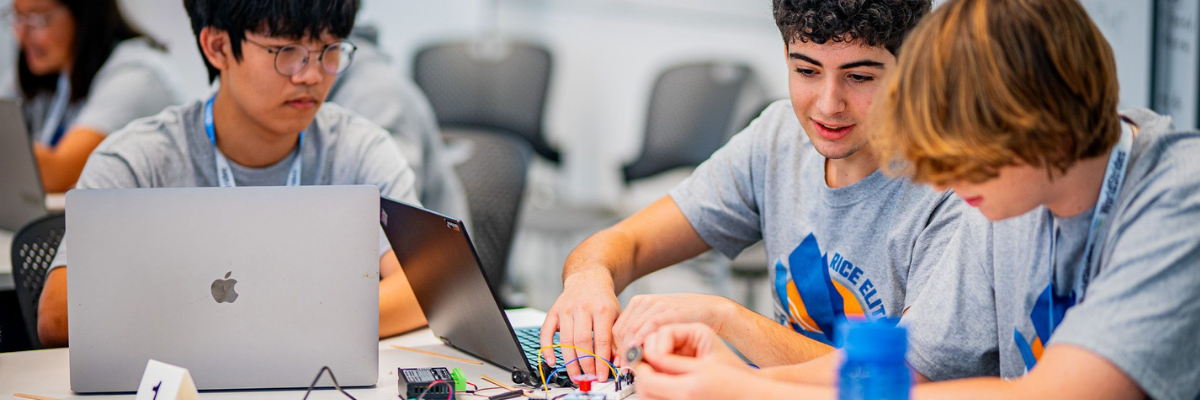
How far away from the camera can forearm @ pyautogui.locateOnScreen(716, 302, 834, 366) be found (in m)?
1.35

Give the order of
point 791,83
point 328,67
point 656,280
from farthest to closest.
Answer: point 656,280
point 328,67
point 791,83

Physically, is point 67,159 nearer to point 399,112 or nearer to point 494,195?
point 399,112

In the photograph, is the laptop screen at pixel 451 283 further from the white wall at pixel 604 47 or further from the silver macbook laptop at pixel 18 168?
the white wall at pixel 604 47

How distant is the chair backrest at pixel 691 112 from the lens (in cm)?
412

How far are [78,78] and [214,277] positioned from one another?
260 cm

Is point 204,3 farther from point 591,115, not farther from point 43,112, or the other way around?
point 591,115

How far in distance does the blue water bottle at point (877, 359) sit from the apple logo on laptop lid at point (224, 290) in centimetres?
81

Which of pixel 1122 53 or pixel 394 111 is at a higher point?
pixel 394 111

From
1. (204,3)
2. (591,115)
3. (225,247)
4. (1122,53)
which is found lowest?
(591,115)

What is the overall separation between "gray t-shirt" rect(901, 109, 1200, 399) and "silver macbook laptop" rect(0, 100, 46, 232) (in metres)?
2.22

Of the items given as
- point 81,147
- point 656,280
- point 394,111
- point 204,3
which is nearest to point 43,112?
point 81,147

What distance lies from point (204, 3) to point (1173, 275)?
1.65m

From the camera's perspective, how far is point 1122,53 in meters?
3.13

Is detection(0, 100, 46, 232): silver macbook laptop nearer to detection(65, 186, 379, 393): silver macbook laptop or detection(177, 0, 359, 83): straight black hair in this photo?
Result: detection(177, 0, 359, 83): straight black hair
